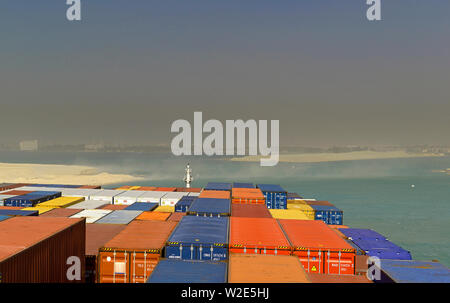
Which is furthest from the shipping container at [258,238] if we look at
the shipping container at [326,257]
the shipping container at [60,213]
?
the shipping container at [60,213]

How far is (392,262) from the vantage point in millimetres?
16734

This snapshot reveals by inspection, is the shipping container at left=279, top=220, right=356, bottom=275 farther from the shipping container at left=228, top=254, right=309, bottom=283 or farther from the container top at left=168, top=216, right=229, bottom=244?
the container top at left=168, top=216, right=229, bottom=244

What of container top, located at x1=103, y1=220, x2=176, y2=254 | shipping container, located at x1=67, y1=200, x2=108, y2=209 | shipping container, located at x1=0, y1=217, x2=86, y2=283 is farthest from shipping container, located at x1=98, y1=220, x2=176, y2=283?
shipping container, located at x1=67, y1=200, x2=108, y2=209

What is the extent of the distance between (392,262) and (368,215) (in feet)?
196

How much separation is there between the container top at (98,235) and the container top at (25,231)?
119 inches

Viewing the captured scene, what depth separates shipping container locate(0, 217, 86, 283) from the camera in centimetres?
1067

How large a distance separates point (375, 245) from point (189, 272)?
19.1m

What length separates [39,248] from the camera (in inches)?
474

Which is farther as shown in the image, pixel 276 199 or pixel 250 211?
pixel 276 199

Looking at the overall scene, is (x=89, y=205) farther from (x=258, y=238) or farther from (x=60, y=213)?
(x=258, y=238)

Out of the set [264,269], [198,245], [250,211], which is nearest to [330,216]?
[250,211]

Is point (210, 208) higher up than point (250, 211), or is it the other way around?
point (210, 208)
